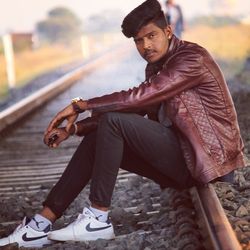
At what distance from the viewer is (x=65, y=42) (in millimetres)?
40312

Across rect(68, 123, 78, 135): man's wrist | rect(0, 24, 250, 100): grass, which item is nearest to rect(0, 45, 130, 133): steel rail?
rect(0, 24, 250, 100): grass

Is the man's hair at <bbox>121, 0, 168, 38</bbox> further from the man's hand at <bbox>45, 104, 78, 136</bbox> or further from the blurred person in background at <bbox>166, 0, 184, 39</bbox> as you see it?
the blurred person in background at <bbox>166, 0, 184, 39</bbox>

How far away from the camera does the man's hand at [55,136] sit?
301cm

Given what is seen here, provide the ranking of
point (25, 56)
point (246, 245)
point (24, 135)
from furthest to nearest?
1. point (25, 56)
2. point (24, 135)
3. point (246, 245)

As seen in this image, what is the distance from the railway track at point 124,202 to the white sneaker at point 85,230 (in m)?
0.04

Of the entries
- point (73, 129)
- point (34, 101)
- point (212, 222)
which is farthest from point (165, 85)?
point (34, 101)

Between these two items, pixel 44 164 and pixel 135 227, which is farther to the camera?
pixel 44 164

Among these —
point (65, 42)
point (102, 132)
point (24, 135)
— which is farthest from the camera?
point (65, 42)

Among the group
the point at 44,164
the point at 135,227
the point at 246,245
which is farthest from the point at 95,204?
the point at 44,164

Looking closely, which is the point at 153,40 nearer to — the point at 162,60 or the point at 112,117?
the point at 162,60

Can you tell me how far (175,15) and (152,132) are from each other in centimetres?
989

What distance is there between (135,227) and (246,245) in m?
0.88

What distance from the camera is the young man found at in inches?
112

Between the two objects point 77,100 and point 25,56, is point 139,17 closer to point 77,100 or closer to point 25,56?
point 77,100
